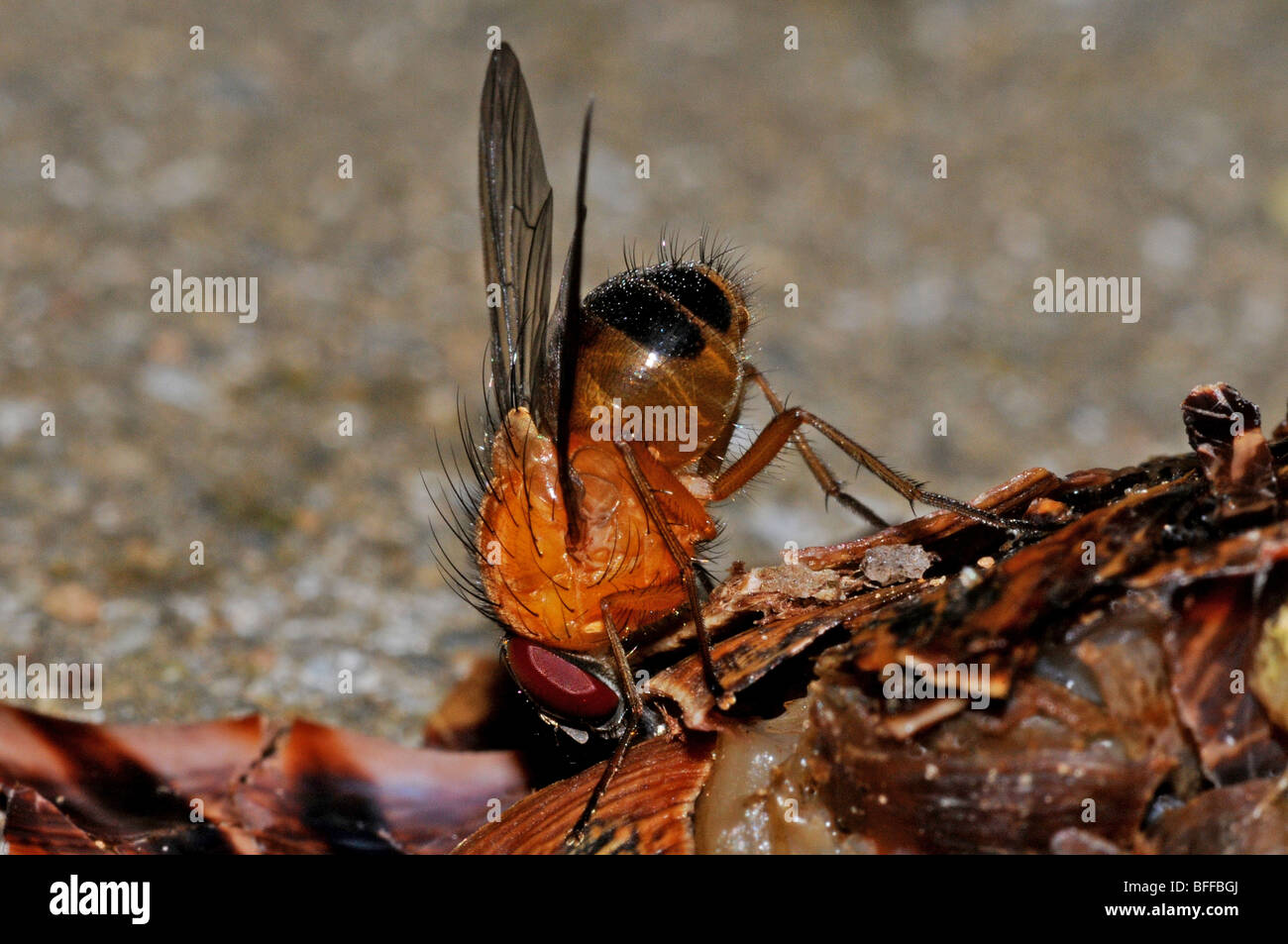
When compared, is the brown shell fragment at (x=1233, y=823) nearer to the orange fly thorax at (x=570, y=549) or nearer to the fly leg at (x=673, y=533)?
the fly leg at (x=673, y=533)

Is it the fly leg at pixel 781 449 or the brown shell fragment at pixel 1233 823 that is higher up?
the fly leg at pixel 781 449

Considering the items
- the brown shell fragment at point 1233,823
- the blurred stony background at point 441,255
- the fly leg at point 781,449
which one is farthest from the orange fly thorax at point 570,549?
the brown shell fragment at point 1233,823

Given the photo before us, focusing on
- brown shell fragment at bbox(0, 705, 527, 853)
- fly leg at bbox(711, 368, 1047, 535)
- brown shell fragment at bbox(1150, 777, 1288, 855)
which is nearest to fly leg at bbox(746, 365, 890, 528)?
fly leg at bbox(711, 368, 1047, 535)

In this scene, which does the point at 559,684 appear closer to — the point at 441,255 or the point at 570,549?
the point at 570,549

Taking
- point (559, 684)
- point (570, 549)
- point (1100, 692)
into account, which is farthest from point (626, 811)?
point (1100, 692)

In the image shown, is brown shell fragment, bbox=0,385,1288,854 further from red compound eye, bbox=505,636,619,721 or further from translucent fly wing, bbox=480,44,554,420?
translucent fly wing, bbox=480,44,554,420
